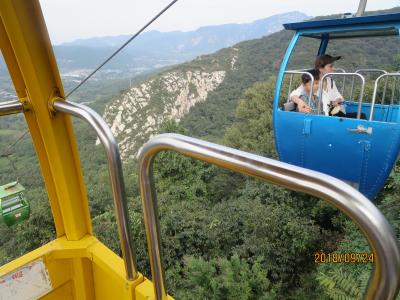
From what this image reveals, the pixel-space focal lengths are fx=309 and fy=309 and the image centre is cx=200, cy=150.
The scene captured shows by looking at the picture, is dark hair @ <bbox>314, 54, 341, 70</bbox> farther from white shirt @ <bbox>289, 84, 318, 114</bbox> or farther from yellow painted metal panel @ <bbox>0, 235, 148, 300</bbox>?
yellow painted metal panel @ <bbox>0, 235, 148, 300</bbox>

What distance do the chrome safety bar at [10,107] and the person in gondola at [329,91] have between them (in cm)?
279

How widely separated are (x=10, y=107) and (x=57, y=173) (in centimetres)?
30

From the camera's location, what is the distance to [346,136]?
2.80 meters

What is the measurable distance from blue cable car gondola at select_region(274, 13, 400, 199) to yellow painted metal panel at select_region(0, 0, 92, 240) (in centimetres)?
233

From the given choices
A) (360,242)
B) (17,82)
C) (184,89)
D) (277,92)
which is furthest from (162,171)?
(184,89)

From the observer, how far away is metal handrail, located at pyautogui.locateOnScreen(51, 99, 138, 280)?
2.58 ft

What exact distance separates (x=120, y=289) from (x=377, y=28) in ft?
9.37

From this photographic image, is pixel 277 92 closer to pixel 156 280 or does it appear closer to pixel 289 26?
pixel 289 26

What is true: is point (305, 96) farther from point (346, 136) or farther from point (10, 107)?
point (10, 107)

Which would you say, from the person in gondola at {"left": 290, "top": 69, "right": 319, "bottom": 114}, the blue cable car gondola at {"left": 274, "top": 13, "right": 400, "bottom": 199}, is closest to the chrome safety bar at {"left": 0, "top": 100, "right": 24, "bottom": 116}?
the blue cable car gondola at {"left": 274, "top": 13, "right": 400, "bottom": 199}

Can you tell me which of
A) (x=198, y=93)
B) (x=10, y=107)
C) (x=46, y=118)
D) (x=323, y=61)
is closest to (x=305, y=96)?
(x=323, y=61)

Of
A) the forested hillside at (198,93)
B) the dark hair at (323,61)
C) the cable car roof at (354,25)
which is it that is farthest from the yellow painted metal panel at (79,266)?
the forested hillside at (198,93)

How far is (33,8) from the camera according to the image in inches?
39.2

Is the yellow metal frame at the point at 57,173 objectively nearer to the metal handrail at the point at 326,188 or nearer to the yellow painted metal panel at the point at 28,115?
the yellow painted metal panel at the point at 28,115
